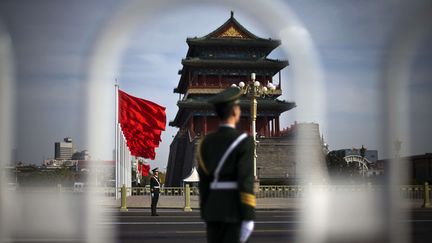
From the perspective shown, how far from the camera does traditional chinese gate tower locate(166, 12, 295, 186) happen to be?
34.4 metres

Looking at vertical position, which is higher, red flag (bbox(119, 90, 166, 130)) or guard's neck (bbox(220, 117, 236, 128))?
red flag (bbox(119, 90, 166, 130))

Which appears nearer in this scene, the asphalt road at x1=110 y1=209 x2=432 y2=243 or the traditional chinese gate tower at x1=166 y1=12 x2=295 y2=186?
the asphalt road at x1=110 y1=209 x2=432 y2=243

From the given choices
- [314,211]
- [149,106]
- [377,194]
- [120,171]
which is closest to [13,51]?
[314,211]

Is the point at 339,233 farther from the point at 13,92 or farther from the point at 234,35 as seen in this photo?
the point at 234,35

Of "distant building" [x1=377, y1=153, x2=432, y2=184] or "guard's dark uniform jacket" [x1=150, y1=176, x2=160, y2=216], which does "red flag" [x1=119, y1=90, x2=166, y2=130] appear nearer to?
"guard's dark uniform jacket" [x1=150, y1=176, x2=160, y2=216]

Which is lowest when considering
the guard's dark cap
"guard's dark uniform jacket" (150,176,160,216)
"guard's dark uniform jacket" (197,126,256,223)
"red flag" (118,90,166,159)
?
"guard's dark uniform jacket" (150,176,160,216)

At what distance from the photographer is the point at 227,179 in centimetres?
369

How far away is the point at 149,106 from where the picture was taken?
14.9 metres

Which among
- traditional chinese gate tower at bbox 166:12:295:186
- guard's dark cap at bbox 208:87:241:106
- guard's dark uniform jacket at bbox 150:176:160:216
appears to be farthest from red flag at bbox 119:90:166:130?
traditional chinese gate tower at bbox 166:12:295:186

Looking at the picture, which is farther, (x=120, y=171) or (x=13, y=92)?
(x=120, y=171)

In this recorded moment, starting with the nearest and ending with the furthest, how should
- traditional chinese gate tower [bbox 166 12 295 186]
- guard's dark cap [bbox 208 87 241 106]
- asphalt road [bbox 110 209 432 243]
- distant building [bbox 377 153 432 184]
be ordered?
guard's dark cap [bbox 208 87 241 106] < distant building [bbox 377 153 432 184] < asphalt road [bbox 110 209 432 243] < traditional chinese gate tower [bbox 166 12 295 186]

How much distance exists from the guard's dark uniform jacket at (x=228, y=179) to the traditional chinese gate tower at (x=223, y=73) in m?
29.5

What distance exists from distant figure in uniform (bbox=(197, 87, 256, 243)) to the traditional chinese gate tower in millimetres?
29438

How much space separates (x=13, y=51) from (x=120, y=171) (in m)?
15.4
